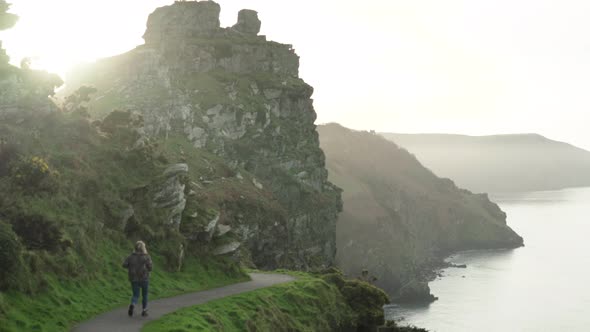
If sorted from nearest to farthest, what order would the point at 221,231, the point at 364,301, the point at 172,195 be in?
the point at 172,195, the point at 221,231, the point at 364,301

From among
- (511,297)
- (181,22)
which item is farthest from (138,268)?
(511,297)

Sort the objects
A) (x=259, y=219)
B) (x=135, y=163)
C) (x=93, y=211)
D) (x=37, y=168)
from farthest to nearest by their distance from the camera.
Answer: (x=259, y=219)
(x=135, y=163)
(x=93, y=211)
(x=37, y=168)

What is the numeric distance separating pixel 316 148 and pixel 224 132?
980 inches

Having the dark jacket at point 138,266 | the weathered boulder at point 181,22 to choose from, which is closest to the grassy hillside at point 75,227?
the dark jacket at point 138,266

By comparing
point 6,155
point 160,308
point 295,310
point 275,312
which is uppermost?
point 6,155

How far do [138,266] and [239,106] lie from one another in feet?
228

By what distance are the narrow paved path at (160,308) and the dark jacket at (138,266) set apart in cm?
220

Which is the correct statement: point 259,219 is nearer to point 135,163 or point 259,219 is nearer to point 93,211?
point 135,163

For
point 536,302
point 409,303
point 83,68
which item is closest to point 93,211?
point 83,68

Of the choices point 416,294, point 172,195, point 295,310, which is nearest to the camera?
point 295,310

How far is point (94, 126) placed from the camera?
146 ft

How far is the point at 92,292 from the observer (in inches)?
1127

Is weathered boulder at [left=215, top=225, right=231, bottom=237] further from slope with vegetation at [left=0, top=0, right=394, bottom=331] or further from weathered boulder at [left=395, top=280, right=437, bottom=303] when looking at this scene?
weathered boulder at [left=395, top=280, right=437, bottom=303]

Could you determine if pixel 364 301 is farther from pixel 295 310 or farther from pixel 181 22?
pixel 181 22
